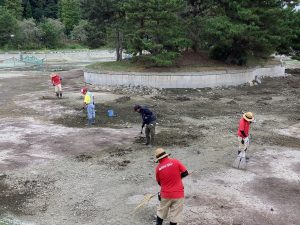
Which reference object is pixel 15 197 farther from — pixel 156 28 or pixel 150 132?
pixel 156 28

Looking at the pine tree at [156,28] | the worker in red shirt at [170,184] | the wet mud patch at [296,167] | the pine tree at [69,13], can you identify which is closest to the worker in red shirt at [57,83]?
the pine tree at [156,28]

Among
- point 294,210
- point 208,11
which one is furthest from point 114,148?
point 208,11

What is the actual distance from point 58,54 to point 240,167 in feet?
138

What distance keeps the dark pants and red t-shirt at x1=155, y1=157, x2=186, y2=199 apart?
6.21m

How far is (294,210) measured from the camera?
30.7 ft

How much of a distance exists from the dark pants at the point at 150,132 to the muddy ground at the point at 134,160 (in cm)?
38

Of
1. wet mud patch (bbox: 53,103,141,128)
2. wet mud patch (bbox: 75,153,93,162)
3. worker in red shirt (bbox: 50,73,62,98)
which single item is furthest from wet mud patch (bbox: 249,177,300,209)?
worker in red shirt (bbox: 50,73,62,98)

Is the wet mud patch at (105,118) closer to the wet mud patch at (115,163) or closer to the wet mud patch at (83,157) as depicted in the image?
the wet mud patch at (83,157)

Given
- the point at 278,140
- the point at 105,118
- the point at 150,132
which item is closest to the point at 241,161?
the point at 150,132

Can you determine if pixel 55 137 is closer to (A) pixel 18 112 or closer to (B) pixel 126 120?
(B) pixel 126 120

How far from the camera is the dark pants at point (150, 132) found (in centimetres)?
1377

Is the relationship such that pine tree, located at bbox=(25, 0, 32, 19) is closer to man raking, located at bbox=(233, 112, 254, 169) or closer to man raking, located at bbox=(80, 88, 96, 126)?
man raking, located at bbox=(80, 88, 96, 126)

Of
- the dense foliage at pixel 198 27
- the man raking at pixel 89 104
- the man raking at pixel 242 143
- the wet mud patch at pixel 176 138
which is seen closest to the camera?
the man raking at pixel 242 143

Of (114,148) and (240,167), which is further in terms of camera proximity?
(114,148)
